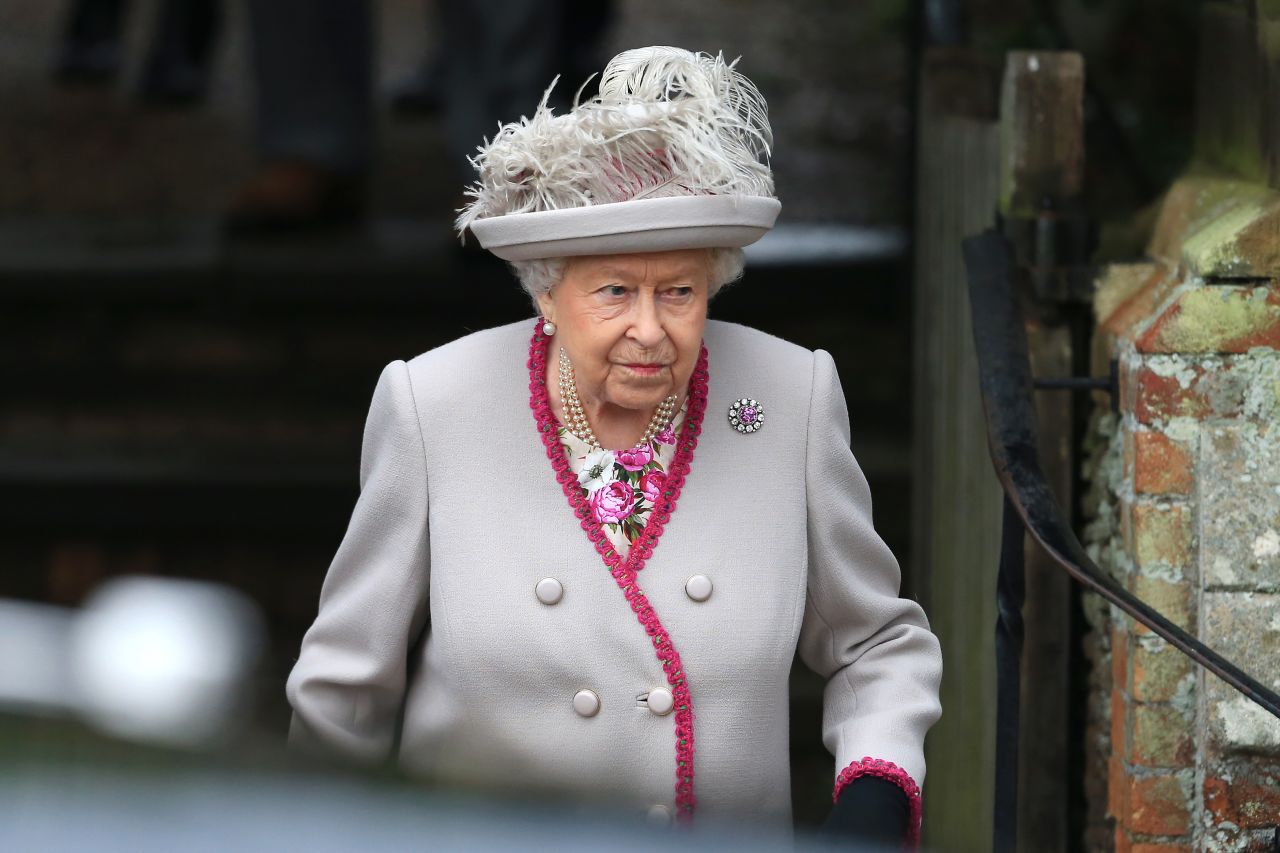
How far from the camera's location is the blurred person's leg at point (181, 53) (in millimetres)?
6906

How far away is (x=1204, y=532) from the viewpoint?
8.86ft

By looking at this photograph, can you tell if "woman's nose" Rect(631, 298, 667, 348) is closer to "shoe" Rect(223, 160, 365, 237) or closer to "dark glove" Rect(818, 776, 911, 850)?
"dark glove" Rect(818, 776, 911, 850)

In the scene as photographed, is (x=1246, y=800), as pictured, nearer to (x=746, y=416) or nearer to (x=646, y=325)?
(x=746, y=416)

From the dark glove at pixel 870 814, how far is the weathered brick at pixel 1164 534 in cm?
70

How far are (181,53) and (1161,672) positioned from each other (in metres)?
5.24

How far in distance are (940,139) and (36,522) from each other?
98.5 inches

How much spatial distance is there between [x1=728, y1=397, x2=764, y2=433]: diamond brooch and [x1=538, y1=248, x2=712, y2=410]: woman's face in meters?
0.14

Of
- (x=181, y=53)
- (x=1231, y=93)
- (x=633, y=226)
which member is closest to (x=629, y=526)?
(x=633, y=226)

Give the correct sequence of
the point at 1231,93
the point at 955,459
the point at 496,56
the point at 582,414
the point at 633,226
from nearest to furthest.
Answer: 1. the point at 633,226
2. the point at 582,414
3. the point at 1231,93
4. the point at 955,459
5. the point at 496,56

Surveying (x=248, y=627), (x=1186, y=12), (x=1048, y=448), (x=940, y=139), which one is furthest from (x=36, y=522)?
(x=248, y=627)

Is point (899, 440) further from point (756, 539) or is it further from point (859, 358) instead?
point (756, 539)

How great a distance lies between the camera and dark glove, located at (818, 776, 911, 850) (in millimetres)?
2135

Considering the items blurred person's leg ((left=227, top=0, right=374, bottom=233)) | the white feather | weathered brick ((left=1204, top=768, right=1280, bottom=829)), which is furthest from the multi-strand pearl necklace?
blurred person's leg ((left=227, top=0, right=374, bottom=233))

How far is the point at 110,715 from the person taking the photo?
4.63 feet
